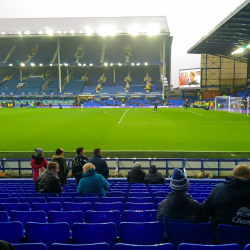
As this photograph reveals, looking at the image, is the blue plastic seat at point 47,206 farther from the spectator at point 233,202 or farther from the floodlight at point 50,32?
the floodlight at point 50,32

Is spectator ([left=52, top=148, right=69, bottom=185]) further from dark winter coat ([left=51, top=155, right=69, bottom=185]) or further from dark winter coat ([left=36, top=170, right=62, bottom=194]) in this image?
dark winter coat ([left=36, top=170, right=62, bottom=194])

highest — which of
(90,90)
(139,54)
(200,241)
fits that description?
(139,54)

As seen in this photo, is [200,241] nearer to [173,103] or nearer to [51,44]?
[173,103]

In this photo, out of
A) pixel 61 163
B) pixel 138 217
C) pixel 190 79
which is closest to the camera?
pixel 138 217

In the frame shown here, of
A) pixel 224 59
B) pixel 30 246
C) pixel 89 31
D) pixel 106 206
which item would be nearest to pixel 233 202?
pixel 106 206

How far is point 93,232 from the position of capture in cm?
288

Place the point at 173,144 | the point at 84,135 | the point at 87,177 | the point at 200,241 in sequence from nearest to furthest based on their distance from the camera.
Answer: the point at 200,241, the point at 87,177, the point at 173,144, the point at 84,135

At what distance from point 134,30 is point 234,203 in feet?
261

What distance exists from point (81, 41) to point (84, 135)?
244ft

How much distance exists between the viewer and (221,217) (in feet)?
9.97

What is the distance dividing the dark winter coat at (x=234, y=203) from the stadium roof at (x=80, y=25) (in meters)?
79.7

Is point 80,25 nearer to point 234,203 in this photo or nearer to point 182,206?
point 182,206

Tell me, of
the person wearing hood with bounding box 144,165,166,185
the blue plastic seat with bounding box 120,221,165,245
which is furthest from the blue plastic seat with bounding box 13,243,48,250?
the person wearing hood with bounding box 144,165,166,185

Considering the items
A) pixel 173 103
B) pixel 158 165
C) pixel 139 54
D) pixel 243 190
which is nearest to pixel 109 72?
pixel 139 54
